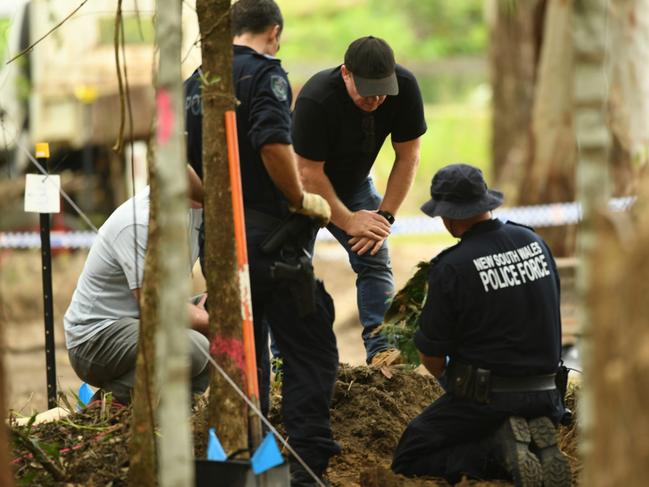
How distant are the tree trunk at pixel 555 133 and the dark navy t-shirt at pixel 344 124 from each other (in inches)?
314

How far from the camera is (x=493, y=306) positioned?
15.3 feet

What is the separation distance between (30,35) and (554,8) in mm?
7468

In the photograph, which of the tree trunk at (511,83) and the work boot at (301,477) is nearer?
the work boot at (301,477)

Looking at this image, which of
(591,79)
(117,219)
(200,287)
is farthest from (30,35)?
(591,79)

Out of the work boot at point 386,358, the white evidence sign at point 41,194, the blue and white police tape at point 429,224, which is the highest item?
the blue and white police tape at point 429,224

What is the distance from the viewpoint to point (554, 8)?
45.4ft

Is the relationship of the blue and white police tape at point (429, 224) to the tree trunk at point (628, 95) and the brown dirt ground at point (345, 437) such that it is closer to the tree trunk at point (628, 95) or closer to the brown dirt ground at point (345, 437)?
the tree trunk at point (628, 95)

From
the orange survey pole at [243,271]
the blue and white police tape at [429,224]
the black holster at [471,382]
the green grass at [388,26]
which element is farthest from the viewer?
the green grass at [388,26]

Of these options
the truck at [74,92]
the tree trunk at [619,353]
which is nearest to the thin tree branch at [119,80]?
the tree trunk at [619,353]

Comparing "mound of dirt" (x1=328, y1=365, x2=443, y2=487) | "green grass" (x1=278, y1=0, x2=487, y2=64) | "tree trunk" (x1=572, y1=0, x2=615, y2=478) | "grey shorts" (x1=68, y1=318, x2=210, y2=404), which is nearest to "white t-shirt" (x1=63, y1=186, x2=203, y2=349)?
"grey shorts" (x1=68, y1=318, x2=210, y2=404)

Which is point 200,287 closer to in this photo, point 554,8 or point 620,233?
point 554,8

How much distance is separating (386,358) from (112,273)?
1.48 metres

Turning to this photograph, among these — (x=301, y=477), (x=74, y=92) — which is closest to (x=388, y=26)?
(x=74, y=92)

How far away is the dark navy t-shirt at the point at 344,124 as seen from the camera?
219 inches
